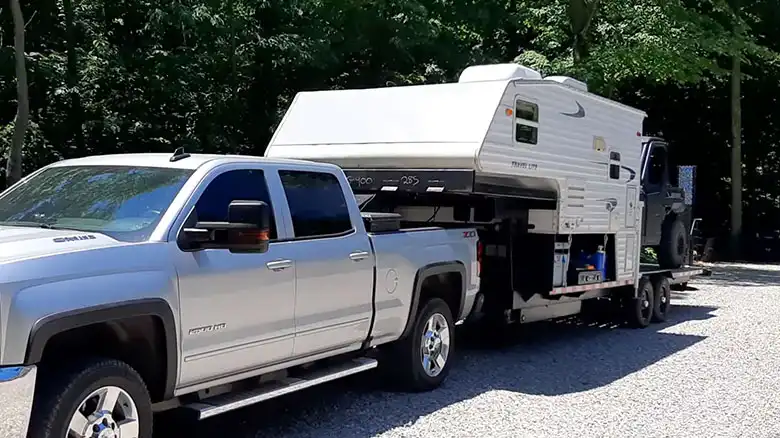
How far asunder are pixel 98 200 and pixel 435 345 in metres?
3.46

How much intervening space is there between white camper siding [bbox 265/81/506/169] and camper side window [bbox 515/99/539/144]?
1.34 ft

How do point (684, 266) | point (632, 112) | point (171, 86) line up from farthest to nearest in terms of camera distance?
point (171, 86) < point (684, 266) < point (632, 112)

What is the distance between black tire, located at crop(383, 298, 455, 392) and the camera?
7.54m

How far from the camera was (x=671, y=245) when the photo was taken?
1383 centimetres

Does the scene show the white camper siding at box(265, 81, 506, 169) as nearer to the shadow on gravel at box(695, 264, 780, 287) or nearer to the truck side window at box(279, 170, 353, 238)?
the truck side window at box(279, 170, 353, 238)

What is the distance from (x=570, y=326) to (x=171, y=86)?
9.67 metres

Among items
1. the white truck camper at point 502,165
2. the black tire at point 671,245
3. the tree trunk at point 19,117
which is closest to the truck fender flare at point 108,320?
the white truck camper at point 502,165

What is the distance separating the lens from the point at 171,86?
58.1ft

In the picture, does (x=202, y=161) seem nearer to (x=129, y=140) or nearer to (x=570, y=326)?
(x=570, y=326)

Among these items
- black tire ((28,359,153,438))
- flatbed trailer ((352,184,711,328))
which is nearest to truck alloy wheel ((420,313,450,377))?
flatbed trailer ((352,184,711,328))

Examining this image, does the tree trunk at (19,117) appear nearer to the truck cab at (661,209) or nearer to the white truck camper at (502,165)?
the white truck camper at (502,165)

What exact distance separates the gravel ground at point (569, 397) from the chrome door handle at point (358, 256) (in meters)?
1.24

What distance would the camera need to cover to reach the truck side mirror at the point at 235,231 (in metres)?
5.28

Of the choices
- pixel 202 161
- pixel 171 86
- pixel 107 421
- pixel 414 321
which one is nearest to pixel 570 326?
pixel 414 321
